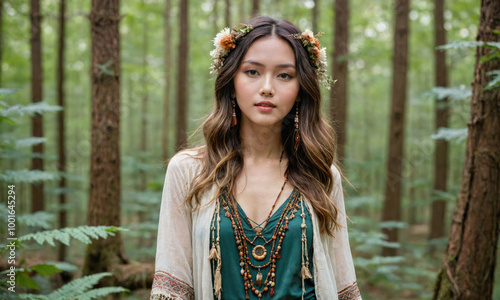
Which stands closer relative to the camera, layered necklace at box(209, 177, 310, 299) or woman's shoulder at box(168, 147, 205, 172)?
layered necklace at box(209, 177, 310, 299)

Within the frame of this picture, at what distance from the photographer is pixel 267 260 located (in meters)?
2.21

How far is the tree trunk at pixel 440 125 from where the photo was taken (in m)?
9.91

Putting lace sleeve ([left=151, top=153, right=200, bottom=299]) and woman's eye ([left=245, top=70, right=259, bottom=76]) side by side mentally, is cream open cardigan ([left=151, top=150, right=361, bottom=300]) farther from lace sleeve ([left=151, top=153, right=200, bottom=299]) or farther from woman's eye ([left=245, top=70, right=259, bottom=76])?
woman's eye ([left=245, top=70, right=259, bottom=76])

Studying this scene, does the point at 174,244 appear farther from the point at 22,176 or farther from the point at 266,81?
the point at 22,176

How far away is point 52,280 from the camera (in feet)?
18.1

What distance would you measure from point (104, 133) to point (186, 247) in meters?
2.62

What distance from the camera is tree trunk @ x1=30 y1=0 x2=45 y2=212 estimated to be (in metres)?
7.82

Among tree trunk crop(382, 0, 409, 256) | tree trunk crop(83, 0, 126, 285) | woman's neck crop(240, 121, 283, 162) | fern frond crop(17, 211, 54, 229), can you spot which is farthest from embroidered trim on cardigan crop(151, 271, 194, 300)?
tree trunk crop(382, 0, 409, 256)

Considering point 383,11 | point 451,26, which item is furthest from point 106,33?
point 383,11

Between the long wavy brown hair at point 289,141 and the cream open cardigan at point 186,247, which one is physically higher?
the long wavy brown hair at point 289,141

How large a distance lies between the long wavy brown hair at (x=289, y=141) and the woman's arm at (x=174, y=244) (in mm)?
76

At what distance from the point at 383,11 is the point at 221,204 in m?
13.8

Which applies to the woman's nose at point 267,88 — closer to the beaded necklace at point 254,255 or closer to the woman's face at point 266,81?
the woman's face at point 266,81

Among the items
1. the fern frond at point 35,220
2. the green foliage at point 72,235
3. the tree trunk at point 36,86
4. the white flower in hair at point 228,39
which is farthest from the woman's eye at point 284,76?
the tree trunk at point 36,86
